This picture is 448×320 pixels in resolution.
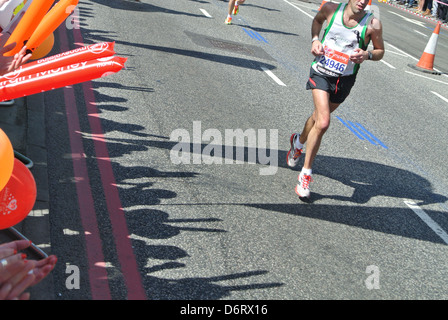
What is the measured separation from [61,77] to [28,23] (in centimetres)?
56

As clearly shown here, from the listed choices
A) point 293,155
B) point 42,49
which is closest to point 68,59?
point 42,49

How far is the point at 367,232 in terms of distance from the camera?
6.05 m

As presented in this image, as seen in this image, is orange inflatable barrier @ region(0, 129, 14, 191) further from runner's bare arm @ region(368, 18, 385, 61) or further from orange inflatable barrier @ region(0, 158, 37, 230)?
runner's bare arm @ region(368, 18, 385, 61)

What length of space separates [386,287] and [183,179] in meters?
2.34

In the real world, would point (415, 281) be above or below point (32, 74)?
below

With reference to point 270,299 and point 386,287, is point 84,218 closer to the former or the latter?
point 270,299

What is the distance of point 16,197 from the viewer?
4.11 meters

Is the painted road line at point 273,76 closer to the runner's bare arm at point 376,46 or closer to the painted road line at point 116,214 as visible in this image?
the painted road line at point 116,214

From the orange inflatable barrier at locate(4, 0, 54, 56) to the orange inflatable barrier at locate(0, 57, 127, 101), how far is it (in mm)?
286

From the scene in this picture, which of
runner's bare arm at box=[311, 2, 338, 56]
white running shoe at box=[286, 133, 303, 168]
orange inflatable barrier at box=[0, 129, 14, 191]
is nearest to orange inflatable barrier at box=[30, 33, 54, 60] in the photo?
orange inflatable barrier at box=[0, 129, 14, 191]

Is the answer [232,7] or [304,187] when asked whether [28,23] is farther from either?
[232,7]

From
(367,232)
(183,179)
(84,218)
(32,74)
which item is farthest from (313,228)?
(32,74)

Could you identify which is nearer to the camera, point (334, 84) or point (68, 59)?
point (68, 59)

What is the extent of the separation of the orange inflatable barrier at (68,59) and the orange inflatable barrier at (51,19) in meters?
0.16
